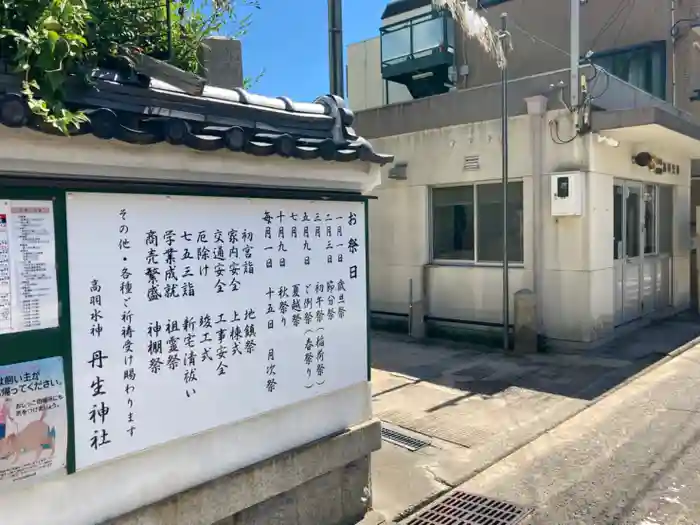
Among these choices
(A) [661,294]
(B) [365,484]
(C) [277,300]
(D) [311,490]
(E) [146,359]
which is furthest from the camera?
(A) [661,294]

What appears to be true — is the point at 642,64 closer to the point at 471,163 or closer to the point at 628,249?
the point at 628,249

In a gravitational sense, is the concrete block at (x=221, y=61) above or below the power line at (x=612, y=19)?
below

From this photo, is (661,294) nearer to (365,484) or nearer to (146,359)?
(365,484)

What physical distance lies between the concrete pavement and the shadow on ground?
13mm

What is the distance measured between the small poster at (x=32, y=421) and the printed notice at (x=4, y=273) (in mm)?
204

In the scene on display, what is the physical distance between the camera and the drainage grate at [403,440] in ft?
18.1

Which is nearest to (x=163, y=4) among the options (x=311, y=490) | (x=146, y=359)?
(x=146, y=359)

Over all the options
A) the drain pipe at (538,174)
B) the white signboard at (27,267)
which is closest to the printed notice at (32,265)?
the white signboard at (27,267)

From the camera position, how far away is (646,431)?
574 cm

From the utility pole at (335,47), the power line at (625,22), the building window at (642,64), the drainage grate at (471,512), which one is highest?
the power line at (625,22)

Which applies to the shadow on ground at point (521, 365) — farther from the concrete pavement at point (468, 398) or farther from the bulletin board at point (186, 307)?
the bulletin board at point (186, 307)

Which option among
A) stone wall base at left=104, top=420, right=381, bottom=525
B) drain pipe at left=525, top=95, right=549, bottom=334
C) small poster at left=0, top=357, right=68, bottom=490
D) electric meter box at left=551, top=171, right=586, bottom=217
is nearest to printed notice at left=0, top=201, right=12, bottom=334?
small poster at left=0, top=357, right=68, bottom=490

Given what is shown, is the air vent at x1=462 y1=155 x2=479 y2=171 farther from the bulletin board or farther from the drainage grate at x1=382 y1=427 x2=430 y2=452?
the bulletin board

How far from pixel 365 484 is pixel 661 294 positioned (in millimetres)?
9817
